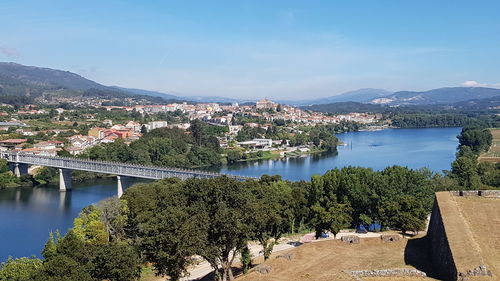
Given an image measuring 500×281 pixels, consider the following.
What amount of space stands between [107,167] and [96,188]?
1974 millimetres

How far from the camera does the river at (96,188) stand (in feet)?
76.7

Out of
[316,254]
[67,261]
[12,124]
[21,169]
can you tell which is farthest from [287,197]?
[12,124]

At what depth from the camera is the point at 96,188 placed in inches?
1454

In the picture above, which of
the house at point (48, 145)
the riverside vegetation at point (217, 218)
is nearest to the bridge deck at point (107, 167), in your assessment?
the house at point (48, 145)

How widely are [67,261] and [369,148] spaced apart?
54.3 metres

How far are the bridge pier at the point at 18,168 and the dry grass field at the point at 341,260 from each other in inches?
1315

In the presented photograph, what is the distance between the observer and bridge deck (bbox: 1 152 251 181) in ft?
111

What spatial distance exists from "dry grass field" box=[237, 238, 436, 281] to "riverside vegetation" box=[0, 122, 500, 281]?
4.39 feet

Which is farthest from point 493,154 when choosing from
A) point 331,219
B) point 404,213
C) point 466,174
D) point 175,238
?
point 175,238

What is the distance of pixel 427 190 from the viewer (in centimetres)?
A: 2075

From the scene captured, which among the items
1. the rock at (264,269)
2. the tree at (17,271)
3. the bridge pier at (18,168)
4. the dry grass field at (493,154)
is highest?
the rock at (264,269)

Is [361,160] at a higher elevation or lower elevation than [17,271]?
lower

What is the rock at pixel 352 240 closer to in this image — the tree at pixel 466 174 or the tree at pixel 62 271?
the tree at pixel 62 271

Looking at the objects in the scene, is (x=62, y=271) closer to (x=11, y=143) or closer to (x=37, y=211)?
(x=37, y=211)
